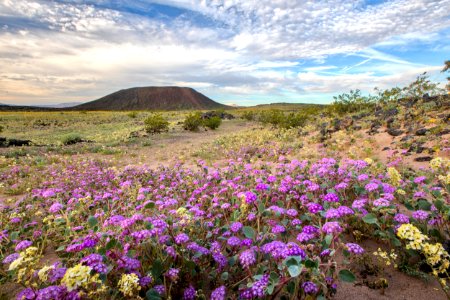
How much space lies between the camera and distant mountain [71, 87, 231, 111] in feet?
431

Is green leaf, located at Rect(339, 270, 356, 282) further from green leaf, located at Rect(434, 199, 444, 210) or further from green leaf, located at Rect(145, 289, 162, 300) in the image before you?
green leaf, located at Rect(434, 199, 444, 210)

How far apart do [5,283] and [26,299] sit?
1058 millimetres

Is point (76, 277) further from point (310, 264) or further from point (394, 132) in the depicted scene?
point (394, 132)

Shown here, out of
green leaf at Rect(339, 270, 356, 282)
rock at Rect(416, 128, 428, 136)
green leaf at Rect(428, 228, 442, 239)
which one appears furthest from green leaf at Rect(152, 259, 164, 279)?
rock at Rect(416, 128, 428, 136)

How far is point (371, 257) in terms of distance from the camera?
9.25 ft

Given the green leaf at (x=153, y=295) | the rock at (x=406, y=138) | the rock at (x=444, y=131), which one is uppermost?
the rock at (x=444, y=131)

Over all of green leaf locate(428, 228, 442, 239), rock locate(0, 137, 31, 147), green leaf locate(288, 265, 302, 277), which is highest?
green leaf locate(288, 265, 302, 277)

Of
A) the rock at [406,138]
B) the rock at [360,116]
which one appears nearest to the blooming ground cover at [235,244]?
the rock at [406,138]

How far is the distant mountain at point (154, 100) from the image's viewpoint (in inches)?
5167

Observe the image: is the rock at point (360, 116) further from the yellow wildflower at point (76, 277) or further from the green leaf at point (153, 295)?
the yellow wildflower at point (76, 277)

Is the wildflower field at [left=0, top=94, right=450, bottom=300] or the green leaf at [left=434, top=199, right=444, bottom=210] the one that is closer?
the wildflower field at [left=0, top=94, right=450, bottom=300]

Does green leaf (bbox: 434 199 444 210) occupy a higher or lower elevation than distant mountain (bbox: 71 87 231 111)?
lower

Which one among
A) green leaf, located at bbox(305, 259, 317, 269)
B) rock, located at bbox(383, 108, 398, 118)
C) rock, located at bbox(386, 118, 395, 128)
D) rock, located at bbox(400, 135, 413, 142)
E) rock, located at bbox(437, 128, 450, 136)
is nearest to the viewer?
green leaf, located at bbox(305, 259, 317, 269)

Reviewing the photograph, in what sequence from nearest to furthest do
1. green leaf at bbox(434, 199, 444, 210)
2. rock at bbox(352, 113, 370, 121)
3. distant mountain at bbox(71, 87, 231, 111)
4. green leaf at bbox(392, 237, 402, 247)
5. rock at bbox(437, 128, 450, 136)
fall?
green leaf at bbox(392, 237, 402, 247) < green leaf at bbox(434, 199, 444, 210) < rock at bbox(437, 128, 450, 136) < rock at bbox(352, 113, 370, 121) < distant mountain at bbox(71, 87, 231, 111)
